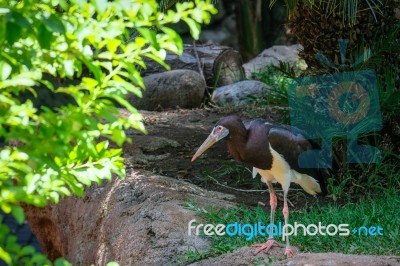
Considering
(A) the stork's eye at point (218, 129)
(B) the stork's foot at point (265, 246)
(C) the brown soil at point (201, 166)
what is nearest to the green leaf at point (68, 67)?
(B) the stork's foot at point (265, 246)

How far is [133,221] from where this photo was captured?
6160 mm

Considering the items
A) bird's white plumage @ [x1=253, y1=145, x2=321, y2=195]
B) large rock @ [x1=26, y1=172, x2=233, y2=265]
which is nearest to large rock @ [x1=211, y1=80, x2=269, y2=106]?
large rock @ [x1=26, y1=172, x2=233, y2=265]

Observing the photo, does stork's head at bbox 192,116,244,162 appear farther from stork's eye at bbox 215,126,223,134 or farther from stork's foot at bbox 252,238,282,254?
stork's foot at bbox 252,238,282,254

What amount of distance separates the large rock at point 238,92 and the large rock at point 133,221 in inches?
105

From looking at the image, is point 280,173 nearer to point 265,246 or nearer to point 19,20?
point 265,246

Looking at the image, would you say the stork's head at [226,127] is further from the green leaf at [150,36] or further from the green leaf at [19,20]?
the green leaf at [19,20]

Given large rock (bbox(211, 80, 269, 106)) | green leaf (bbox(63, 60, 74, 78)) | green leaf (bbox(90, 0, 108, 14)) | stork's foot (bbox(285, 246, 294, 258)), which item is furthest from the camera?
large rock (bbox(211, 80, 269, 106))

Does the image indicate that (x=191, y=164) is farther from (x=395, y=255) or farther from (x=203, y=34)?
(x=203, y=34)

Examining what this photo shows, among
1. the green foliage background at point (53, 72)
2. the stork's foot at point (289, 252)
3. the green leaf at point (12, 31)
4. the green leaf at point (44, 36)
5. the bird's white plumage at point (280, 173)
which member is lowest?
the stork's foot at point (289, 252)

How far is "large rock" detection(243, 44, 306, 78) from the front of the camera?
38.3 ft

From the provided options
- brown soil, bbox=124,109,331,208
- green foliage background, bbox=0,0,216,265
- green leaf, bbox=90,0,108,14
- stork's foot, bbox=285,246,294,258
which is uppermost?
green leaf, bbox=90,0,108,14

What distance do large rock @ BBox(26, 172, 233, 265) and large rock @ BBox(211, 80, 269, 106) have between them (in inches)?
105

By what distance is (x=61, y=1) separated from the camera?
2727mm

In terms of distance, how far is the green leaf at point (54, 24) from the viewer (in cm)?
264
